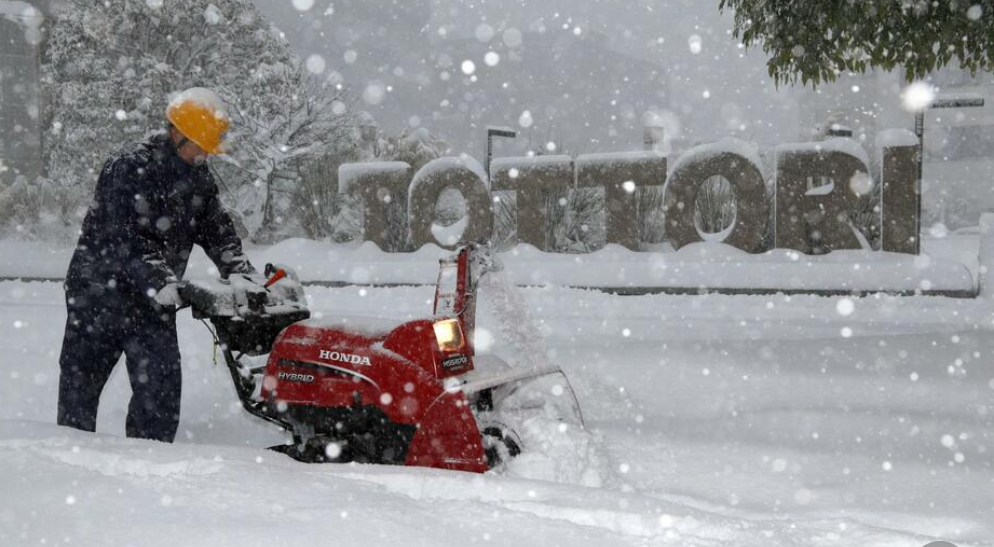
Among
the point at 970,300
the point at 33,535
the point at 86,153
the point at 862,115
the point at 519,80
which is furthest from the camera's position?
the point at 519,80

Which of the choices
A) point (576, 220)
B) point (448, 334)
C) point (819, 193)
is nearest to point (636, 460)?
point (448, 334)

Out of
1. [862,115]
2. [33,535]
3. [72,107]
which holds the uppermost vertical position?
[862,115]

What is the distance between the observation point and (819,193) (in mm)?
14656

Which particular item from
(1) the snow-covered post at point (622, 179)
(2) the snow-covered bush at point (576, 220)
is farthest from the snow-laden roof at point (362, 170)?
(1) the snow-covered post at point (622, 179)

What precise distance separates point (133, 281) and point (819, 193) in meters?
13.2

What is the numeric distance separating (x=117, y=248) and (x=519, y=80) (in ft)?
161

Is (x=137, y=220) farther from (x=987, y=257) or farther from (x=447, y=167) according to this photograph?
(x=447, y=167)

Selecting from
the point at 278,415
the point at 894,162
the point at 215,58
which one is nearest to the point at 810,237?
the point at 894,162

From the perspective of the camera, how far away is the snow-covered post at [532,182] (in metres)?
16.4

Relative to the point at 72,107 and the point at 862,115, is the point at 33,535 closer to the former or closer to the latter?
the point at 72,107

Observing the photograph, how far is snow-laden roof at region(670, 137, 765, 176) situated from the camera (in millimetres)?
15090

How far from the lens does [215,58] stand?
2469 centimetres

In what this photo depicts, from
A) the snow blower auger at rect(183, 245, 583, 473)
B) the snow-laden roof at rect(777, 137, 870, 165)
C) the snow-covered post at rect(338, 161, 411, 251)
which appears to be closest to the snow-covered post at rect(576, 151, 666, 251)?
the snow-laden roof at rect(777, 137, 870, 165)

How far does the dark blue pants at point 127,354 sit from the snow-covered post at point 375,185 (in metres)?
14.3
